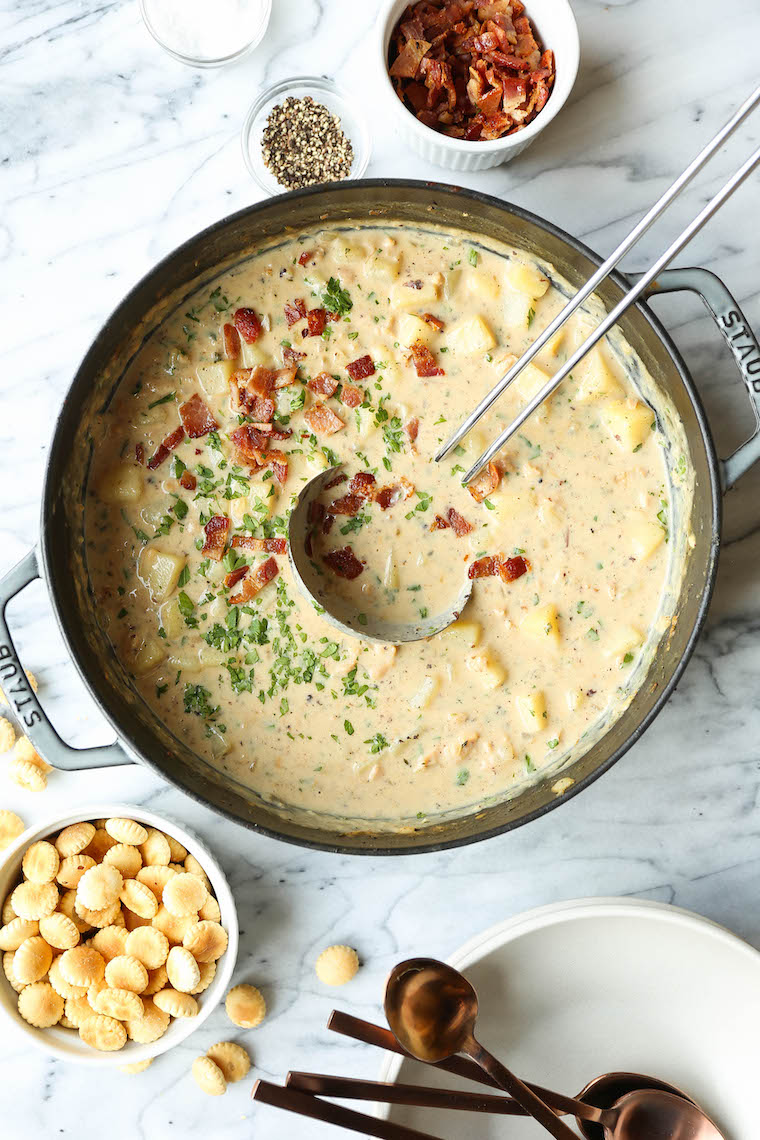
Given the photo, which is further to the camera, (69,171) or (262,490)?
(69,171)

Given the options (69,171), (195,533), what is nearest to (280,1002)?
(195,533)

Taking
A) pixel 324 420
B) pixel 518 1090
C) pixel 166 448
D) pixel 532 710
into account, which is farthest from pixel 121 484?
pixel 518 1090

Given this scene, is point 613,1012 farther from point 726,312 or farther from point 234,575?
point 726,312

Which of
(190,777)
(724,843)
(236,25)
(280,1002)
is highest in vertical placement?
(236,25)

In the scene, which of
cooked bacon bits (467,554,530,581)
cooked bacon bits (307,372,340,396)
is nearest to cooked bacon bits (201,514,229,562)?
cooked bacon bits (307,372,340,396)

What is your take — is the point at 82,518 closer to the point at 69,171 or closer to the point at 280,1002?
the point at 69,171

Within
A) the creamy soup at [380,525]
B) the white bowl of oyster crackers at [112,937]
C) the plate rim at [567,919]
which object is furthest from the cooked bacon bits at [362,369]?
the plate rim at [567,919]
